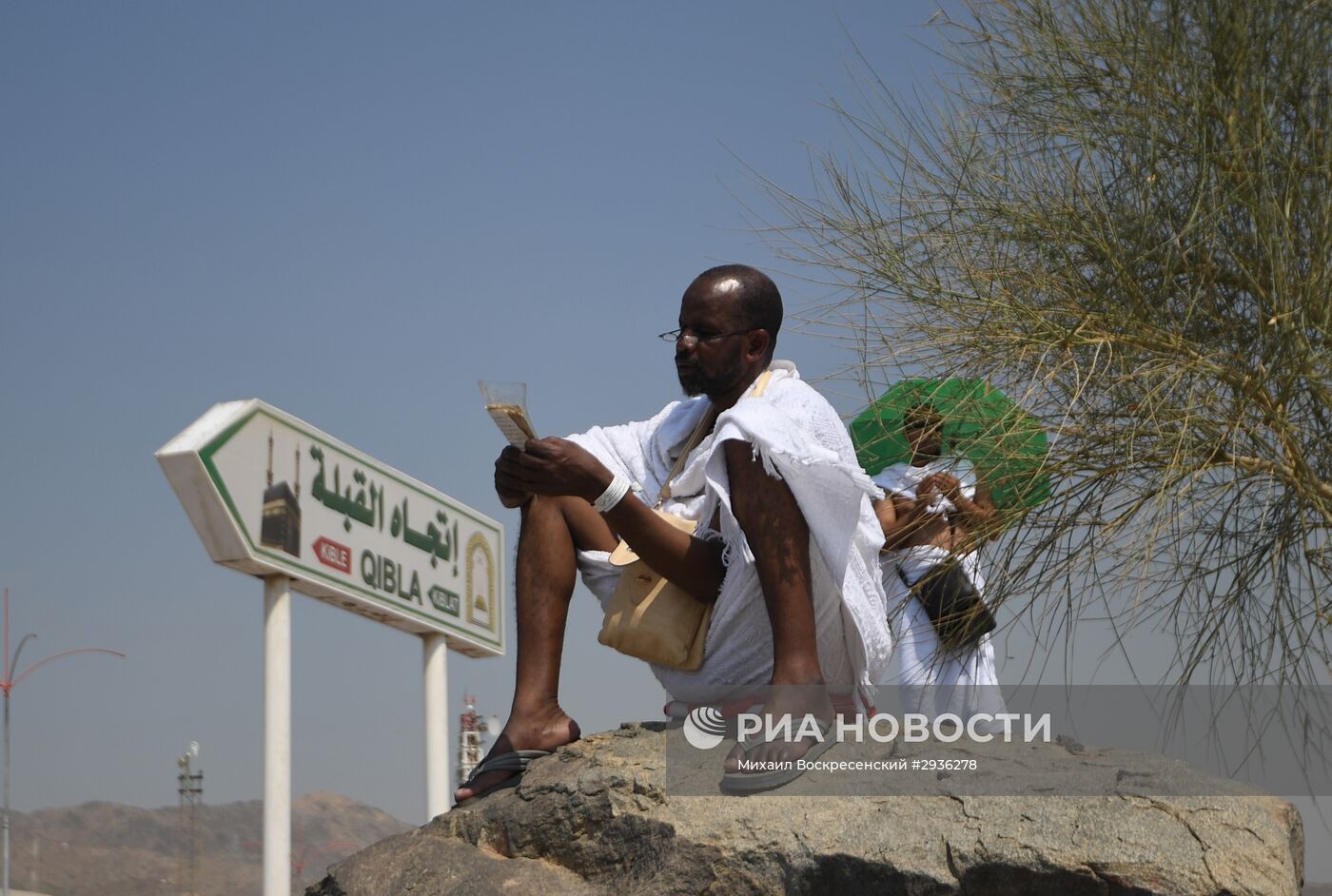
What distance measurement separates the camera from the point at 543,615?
9.61ft

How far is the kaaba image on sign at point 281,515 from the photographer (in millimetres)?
8547

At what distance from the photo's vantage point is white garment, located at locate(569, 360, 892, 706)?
274cm

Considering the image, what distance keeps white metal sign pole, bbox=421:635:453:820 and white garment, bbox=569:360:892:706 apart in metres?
8.50

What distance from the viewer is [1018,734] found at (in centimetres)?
313

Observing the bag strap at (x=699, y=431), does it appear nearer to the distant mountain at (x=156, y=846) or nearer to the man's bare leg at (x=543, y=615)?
the man's bare leg at (x=543, y=615)

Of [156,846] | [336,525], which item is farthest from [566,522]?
[156,846]

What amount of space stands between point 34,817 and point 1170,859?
3280 centimetres

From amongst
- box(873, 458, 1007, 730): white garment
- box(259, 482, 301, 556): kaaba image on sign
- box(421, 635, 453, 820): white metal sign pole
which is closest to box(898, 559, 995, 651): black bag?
box(873, 458, 1007, 730): white garment

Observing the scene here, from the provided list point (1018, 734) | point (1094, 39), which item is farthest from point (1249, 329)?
point (1018, 734)

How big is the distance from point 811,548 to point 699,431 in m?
0.45

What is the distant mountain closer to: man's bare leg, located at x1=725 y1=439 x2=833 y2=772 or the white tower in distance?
the white tower in distance

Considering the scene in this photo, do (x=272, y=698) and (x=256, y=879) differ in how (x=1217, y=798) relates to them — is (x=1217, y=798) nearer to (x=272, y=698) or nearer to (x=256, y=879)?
(x=272, y=698)

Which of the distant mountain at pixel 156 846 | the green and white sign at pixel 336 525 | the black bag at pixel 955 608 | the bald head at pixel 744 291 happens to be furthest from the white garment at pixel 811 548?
the distant mountain at pixel 156 846

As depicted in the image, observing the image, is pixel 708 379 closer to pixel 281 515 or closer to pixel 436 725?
pixel 281 515
